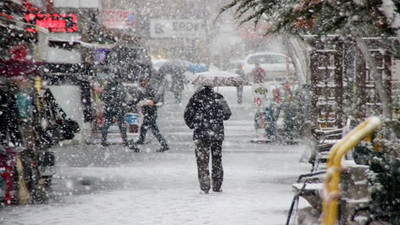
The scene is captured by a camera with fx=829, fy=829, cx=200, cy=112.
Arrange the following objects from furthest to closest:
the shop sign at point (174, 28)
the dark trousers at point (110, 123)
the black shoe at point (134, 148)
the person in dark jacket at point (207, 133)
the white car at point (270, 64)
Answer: the white car at point (270, 64) < the shop sign at point (174, 28) < the dark trousers at point (110, 123) < the black shoe at point (134, 148) < the person in dark jacket at point (207, 133)

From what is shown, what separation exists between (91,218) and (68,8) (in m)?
12.1

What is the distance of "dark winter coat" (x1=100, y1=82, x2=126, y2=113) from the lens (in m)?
21.8

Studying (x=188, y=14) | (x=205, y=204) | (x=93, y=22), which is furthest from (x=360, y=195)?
(x=188, y=14)

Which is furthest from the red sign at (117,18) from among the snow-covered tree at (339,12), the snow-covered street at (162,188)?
the snow-covered tree at (339,12)

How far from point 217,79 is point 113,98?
8.17m

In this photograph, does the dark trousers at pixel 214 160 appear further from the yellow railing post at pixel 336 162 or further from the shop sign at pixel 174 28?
the shop sign at pixel 174 28

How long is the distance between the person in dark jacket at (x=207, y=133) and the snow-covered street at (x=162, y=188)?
313 mm

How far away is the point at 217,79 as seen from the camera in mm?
14094

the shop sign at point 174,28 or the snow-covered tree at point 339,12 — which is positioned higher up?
the shop sign at point 174,28

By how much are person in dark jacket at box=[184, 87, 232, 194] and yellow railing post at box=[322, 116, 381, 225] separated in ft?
28.2

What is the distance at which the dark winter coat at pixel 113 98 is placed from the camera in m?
21.8

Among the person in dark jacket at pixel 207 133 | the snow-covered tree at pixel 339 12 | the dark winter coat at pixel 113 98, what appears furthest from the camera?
the dark winter coat at pixel 113 98

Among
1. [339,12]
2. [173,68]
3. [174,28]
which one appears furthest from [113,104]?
[174,28]

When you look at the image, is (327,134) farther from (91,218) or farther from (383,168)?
(383,168)
